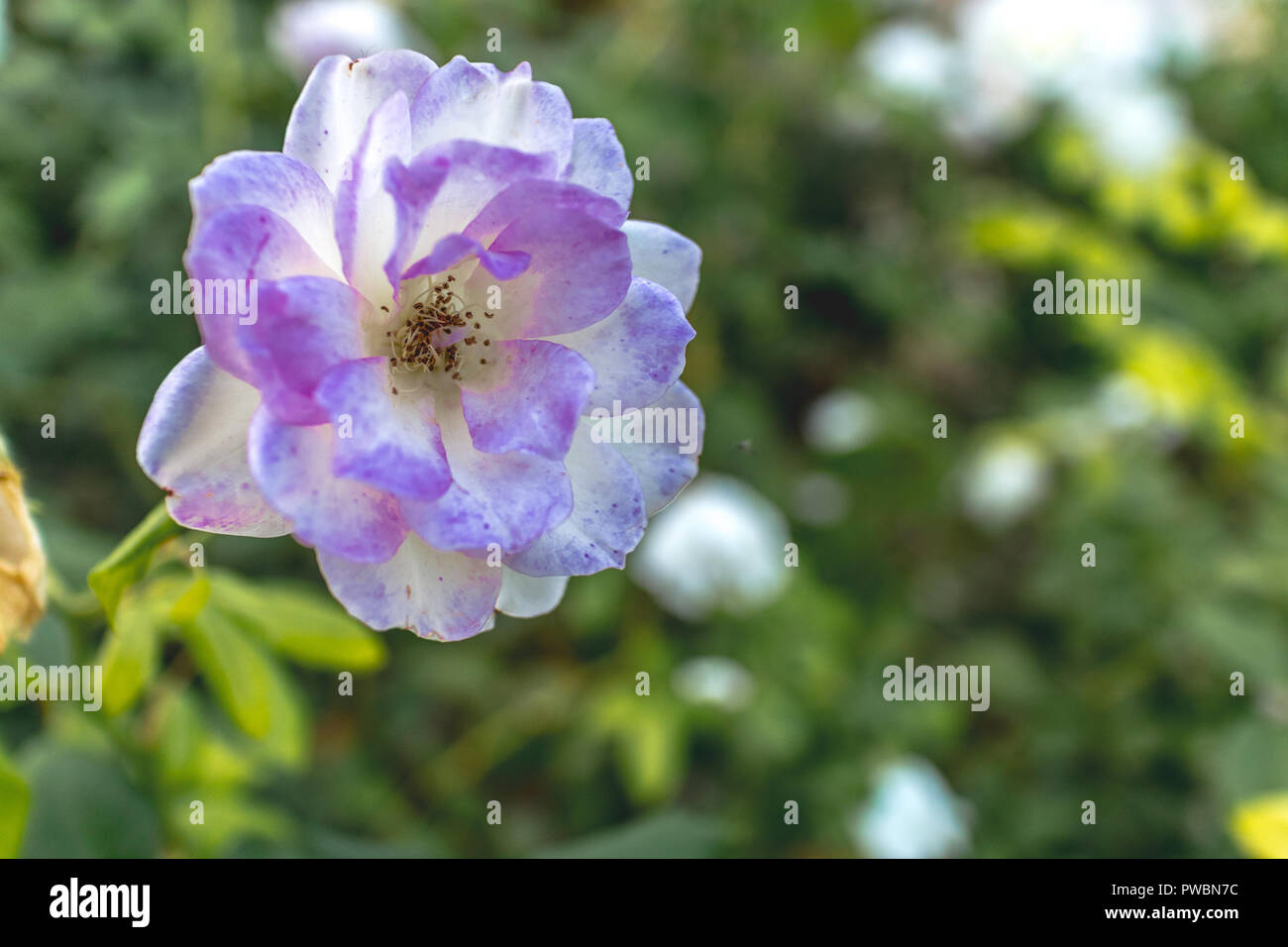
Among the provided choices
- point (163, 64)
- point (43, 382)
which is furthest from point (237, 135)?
point (43, 382)

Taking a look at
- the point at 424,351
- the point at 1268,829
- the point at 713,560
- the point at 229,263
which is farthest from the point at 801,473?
the point at 229,263

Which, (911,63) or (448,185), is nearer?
(448,185)

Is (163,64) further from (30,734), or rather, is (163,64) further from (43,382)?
(30,734)

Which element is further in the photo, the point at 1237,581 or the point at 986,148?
the point at 986,148

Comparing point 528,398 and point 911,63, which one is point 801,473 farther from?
point 528,398

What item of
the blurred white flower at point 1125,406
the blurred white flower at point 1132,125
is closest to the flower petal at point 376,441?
the blurred white flower at point 1125,406

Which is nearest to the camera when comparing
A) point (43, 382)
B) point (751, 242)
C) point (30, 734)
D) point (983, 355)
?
point (30, 734)

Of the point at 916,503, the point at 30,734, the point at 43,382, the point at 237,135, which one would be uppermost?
the point at 237,135

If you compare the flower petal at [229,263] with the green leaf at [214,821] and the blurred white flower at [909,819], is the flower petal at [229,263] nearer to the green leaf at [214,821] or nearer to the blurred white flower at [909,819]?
the green leaf at [214,821]
